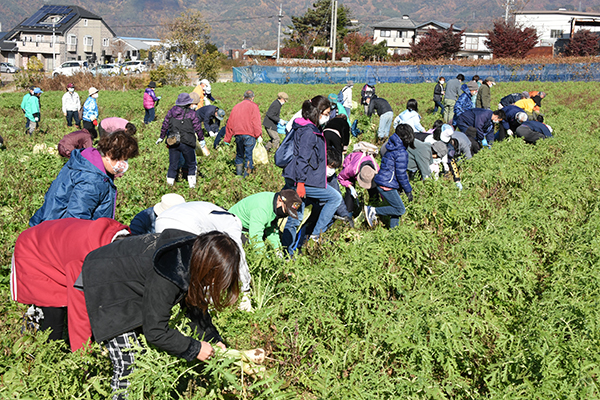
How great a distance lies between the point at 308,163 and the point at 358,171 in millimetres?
1537

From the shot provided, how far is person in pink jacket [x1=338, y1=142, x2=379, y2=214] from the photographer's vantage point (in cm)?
706

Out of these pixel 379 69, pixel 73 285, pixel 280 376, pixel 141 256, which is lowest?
pixel 280 376

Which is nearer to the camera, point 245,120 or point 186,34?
point 245,120

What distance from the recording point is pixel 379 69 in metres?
38.2

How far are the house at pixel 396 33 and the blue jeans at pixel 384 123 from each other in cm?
8282

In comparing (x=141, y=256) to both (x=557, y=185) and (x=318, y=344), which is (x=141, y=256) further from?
(x=557, y=185)

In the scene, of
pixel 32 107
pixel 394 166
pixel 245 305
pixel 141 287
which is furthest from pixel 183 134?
pixel 32 107

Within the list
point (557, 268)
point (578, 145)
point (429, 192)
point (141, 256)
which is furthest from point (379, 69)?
point (141, 256)

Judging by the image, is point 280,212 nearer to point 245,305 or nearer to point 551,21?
point 245,305

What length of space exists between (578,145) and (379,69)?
2980cm

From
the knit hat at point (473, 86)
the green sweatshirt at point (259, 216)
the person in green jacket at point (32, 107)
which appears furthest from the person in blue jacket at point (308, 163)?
the person in green jacket at point (32, 107)

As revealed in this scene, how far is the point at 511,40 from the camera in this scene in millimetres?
55938

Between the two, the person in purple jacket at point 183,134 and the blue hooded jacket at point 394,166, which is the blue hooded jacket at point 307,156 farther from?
the person in purple jacket at point 183,134

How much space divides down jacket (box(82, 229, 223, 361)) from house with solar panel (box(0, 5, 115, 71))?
263 ft
